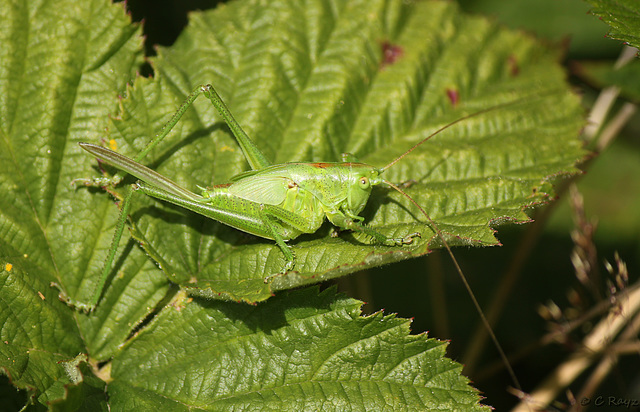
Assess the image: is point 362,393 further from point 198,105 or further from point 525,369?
point 525,369

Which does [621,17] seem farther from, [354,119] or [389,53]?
[354,119]

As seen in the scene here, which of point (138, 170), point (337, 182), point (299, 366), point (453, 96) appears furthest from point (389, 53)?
point (299, 366)

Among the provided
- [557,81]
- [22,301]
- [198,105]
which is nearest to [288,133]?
[198,105]

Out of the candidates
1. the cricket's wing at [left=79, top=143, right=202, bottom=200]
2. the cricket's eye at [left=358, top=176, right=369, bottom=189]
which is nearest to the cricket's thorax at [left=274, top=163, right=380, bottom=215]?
the cricket's eye at [left=358, top=176, right=369, bottom=189]

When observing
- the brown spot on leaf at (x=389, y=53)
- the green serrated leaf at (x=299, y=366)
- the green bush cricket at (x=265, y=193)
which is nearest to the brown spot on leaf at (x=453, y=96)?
the brown spot on leaf at (x=389, y=53)

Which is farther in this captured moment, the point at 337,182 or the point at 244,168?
the point at 244,168

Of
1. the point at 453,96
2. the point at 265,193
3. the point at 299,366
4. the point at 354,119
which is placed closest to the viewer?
the point at 299,366
